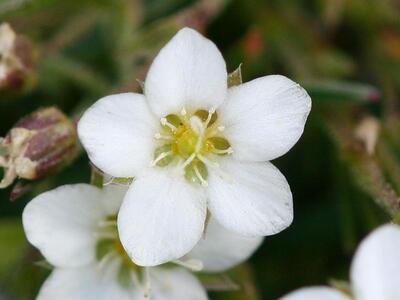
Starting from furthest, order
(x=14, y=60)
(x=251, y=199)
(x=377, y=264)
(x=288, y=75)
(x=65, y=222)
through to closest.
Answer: (x=288, y=75), (x=14, y=60), (x=65, y=222), (x=251, y=199), (x=377, y=264)

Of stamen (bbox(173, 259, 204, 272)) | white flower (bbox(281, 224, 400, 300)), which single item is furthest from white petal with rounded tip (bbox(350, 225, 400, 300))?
stamen (bbox(173, 259, 204, 272))

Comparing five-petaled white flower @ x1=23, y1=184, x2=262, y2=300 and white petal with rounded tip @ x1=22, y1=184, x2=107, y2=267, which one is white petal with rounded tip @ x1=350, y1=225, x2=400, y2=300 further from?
white petal with rounded tip @ x1=22, y1=184, x2=107, y2=267

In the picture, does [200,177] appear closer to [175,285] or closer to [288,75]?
[175,285]

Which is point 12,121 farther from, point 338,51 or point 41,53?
point 338,51

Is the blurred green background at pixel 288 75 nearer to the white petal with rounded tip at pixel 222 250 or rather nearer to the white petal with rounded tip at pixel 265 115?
the white petal with rounded tip at pixel 222 250

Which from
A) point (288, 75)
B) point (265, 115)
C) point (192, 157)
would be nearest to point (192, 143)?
point (192, 157)

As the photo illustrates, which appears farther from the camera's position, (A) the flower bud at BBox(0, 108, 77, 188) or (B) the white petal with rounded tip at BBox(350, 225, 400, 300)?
(A) the flower bud at BBox(0, 108, 77, 188)

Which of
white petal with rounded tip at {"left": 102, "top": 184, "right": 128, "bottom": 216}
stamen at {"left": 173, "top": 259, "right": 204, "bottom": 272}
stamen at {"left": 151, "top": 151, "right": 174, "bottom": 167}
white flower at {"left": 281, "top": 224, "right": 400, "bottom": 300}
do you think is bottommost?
stamen at {"left": 173, "top": 259, "right": 204, "bottom": 272}
